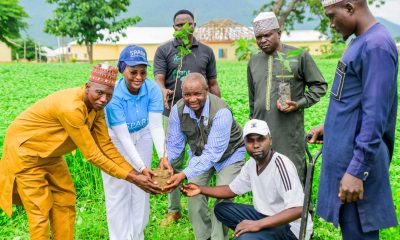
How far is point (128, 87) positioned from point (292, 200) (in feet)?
5.22

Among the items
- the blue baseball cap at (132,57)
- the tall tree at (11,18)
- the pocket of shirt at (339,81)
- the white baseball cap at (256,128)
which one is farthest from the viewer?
the tall tree at (11,18)

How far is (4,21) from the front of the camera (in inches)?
1271

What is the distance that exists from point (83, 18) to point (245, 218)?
35.3 metres

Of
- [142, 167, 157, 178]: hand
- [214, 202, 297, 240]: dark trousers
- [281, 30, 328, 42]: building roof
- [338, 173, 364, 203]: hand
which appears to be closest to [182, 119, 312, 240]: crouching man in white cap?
[214, 202, 297, 240]: dark trousers

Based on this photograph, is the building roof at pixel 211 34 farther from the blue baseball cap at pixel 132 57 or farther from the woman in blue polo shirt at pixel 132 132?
the blue baseball cap at pixel 132 57

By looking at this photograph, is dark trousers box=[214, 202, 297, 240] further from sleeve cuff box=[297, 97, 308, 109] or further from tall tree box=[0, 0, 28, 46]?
tall tree box=[0, 0, 28, 46]

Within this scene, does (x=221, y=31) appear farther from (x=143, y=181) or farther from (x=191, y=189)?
(x=143, y=181)

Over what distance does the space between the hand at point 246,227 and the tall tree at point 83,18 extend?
34.9m

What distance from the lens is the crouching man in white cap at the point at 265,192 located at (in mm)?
3611

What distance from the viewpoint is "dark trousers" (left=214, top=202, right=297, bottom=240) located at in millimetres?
3660

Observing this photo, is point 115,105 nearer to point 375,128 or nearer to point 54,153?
Result: point 54,153

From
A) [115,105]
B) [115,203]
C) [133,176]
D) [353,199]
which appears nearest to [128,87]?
[115,105]

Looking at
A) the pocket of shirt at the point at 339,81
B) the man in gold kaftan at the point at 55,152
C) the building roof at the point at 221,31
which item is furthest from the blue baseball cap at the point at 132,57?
the building roof at the point at 221,31

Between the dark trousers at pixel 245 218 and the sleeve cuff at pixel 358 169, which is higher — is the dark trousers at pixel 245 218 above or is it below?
below
